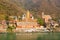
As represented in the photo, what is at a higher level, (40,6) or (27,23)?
(40,6)

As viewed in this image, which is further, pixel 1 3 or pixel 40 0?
pixel 40 0

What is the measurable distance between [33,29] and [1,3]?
37.5 metres

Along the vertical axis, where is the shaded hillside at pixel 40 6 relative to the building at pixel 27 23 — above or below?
above

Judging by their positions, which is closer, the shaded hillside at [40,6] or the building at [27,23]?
the building at [27,23]

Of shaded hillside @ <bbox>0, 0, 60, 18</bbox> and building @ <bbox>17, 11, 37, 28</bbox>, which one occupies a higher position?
shaded hillside @ <bbox>0, 0, 60, 18</bbox>

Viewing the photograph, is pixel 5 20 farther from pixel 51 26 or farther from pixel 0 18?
pixel 51 26

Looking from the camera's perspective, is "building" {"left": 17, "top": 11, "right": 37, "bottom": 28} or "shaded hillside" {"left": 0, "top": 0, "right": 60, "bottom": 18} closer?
"building" {"left": 17, "top": 11, "right": 37, "bottom": 28}

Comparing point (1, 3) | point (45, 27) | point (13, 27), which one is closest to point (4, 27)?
point (13, 27)

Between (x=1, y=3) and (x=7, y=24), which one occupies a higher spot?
(x=1, y=3)

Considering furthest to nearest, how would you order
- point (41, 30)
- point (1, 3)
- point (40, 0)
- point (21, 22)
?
point (40, 0) < point (1, 3) < point (21, 22) < point (41, 30)

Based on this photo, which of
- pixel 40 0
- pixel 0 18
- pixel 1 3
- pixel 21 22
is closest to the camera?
pixel 21 22

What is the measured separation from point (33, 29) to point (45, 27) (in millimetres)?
7300

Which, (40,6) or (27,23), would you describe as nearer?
(27,23)

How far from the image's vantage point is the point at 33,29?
8081 centimetres
